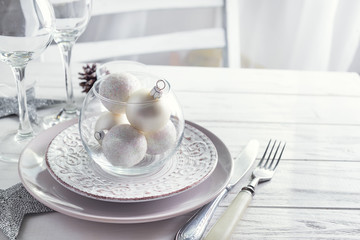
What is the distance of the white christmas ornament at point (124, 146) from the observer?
54 centimetres

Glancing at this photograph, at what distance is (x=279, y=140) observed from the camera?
2.45 ft

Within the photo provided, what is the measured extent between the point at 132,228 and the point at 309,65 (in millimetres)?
1489

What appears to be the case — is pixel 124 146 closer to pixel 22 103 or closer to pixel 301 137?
pixel 22 103

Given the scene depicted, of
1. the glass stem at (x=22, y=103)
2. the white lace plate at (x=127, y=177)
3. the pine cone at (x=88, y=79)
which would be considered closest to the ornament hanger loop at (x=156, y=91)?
the white lace plate at (x=127, y=177)

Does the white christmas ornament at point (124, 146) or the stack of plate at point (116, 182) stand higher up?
the white christmas ornament at point (124, 146)

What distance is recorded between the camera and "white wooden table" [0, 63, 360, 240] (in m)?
0.52

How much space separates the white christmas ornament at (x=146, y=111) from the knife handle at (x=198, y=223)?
0.12m

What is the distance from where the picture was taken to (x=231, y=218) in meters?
0.52

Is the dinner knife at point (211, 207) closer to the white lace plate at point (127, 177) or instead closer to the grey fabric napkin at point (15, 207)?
the white lace plate at point (127, 177)

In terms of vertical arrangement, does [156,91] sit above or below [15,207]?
above

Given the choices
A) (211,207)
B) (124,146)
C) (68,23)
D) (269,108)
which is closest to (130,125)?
(124,146)

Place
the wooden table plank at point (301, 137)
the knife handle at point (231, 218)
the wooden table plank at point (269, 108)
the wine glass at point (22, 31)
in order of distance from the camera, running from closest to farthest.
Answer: the knife handle at point (231, 218)
the wine glass at point (22, 31)
the wooden table plank at point (301, 137)
the wooden table plank at point (269, 108)

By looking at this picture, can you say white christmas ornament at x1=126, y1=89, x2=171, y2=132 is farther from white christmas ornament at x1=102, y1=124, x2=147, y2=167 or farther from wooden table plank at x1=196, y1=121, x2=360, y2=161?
wooden table plank at x1=196, y1=121, x2=360, y2=161

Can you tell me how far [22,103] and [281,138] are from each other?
424mm
